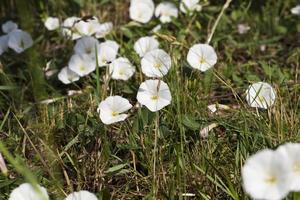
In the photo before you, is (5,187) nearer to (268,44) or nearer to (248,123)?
(248,123)

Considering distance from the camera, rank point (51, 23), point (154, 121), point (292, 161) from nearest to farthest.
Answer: point (292, 161)
point (154, 121)
point (51, 23)

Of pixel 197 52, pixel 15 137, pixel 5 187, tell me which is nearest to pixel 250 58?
pixel 197 52

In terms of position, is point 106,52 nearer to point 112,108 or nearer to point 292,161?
point 112,108

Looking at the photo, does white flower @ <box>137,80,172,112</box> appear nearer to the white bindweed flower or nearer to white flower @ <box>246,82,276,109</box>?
the white bindweed flower

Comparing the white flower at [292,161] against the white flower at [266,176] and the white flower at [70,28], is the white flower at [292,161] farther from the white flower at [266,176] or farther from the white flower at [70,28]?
the white flower at [70,28]

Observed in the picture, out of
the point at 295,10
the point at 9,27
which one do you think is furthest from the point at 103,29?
the point at 295,10

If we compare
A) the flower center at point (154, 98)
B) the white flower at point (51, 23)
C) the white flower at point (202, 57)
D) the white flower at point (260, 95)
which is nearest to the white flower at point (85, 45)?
the white flower at point (51, 23)
